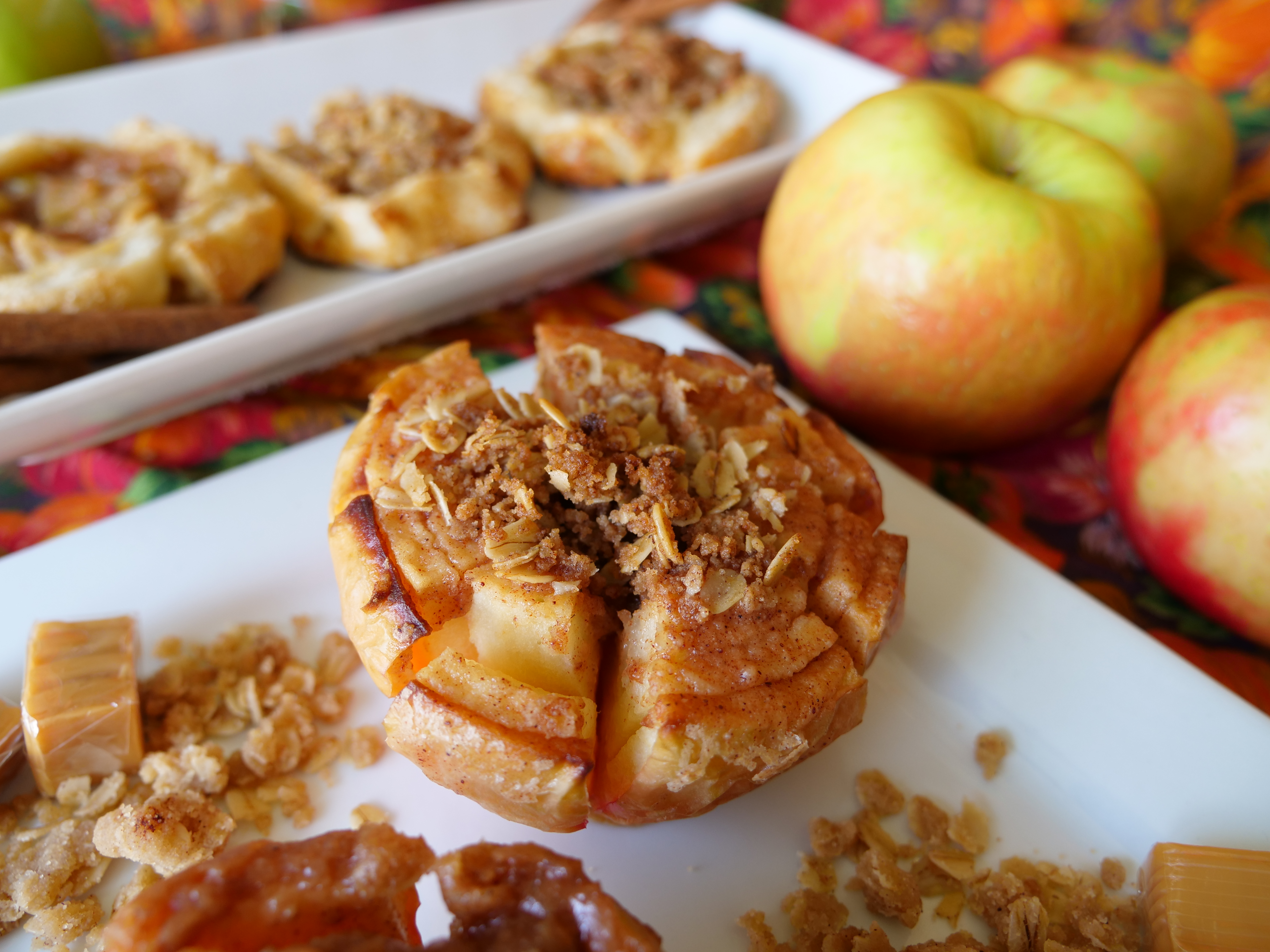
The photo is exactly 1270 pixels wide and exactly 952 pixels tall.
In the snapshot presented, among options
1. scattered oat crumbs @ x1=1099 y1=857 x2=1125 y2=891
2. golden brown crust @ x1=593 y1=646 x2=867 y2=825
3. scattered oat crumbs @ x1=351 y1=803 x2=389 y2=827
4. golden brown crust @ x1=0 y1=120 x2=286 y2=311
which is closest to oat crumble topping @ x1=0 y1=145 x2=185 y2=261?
golden brown crust @ x1=0 y1=120 x2=286 y2=311

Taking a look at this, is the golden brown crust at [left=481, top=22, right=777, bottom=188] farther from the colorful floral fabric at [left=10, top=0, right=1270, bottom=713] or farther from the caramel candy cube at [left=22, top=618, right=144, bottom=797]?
the caramel candy cube at [left=22, top=618, right=144, bottom=797]

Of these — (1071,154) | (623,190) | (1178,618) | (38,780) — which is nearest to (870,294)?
(1071,154)

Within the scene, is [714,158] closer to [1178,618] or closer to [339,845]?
[1178,618]

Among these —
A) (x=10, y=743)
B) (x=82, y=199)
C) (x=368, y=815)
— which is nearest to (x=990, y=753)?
(x=368, y=815)

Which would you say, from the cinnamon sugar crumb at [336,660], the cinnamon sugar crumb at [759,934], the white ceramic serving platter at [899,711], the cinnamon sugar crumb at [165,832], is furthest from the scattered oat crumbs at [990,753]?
the cinnamon sugar crumb at [165,832]

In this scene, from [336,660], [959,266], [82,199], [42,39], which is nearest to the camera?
[336,660]

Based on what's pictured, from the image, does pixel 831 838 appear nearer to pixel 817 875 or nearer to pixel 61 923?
pixel 817 875

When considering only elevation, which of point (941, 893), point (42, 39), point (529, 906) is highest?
point (42, 39)

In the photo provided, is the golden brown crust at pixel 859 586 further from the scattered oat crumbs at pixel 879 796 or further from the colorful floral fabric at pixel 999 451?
the colorful floral fabric at pixel 999 451
